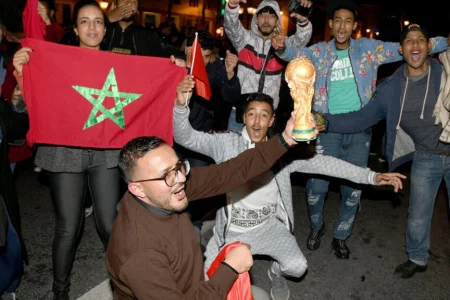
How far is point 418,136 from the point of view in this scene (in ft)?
12.4

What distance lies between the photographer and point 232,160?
8.87ft

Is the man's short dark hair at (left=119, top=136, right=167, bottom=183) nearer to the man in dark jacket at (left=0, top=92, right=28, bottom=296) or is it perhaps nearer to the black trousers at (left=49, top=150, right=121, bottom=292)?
the black trousers at (left=49, top=150, right=121, bottom=292)

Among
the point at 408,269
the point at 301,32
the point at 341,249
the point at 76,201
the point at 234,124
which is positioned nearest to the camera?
the point at 76,201

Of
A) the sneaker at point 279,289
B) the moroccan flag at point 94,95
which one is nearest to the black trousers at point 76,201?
the moroccan flag at point 94,95

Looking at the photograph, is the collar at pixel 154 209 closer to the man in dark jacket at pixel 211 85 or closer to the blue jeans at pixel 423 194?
the man in dark jacket at pixel 211 85

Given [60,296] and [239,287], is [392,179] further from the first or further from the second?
[60,296]

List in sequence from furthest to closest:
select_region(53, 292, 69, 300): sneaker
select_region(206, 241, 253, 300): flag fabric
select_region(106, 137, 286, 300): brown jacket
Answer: select_region(53, 292, 69, 300): sneaker < select_region(206, 241, 253, 300): flag fabric < select_region(106, 137, 286, 300): brown jacket

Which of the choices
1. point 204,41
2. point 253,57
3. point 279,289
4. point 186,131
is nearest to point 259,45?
point 253,57

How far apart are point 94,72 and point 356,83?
249cm

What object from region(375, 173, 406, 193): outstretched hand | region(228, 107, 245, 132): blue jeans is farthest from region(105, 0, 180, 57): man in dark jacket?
region(375, 173, 406, 193): outstretched hand

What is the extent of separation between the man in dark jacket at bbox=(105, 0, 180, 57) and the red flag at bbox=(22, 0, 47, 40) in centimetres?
55

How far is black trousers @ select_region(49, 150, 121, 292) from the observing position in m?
3.09

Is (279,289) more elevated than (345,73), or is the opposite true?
(345,73)

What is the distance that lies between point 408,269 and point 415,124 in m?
1.46
